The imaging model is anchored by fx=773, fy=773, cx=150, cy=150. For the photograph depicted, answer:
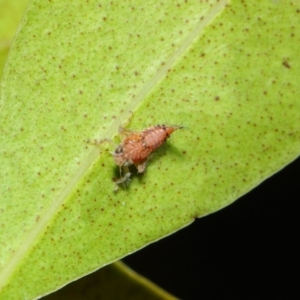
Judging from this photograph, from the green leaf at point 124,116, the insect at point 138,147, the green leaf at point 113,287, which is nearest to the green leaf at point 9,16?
the green leaf at point 124,116

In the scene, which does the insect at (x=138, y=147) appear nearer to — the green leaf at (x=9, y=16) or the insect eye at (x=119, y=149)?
the insect eye at (x=119, y=149)

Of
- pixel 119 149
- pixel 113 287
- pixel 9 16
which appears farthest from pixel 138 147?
pixel 9 16

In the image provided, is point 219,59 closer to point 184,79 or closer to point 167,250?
point 184,79

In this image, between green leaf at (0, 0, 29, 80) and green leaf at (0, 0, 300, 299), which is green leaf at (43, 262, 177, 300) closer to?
green leaf at (0, 0, 300, 299)

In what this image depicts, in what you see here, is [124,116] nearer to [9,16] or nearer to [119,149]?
[119,149]

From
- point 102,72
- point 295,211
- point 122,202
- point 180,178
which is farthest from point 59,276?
point 295,211

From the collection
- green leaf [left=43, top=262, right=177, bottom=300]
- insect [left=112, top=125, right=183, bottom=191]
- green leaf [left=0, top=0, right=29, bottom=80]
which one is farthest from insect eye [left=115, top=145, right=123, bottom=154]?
green leaf [left=0, top=0, right=29, bottom=80]
